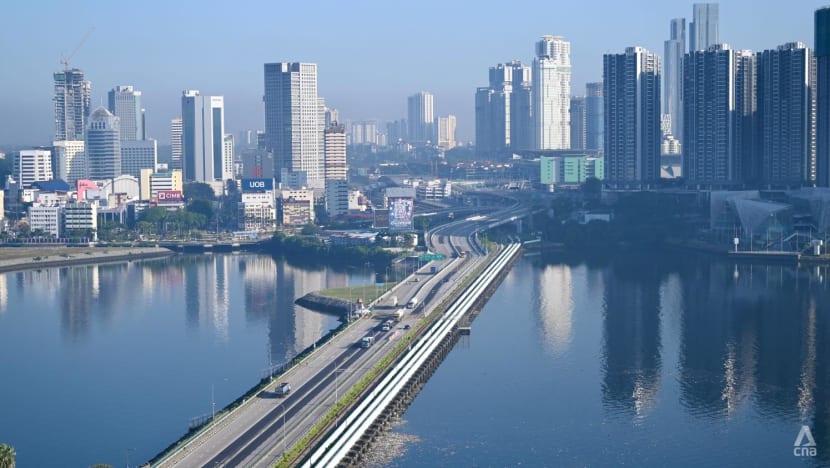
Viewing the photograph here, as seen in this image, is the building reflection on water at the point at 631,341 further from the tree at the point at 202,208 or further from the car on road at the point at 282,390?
the tree at the point at 202,208

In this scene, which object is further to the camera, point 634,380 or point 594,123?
point 594,123

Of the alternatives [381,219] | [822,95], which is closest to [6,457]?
[381,219]

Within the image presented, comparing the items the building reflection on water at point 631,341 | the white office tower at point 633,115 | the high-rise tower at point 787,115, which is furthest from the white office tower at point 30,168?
the building reflection on water at point 631,341

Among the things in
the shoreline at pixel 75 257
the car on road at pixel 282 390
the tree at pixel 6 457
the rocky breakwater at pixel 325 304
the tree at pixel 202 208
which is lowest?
the car on road at pixel 282 390

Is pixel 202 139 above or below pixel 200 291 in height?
above

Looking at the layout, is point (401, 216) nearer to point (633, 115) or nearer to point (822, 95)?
point (633, 115)
